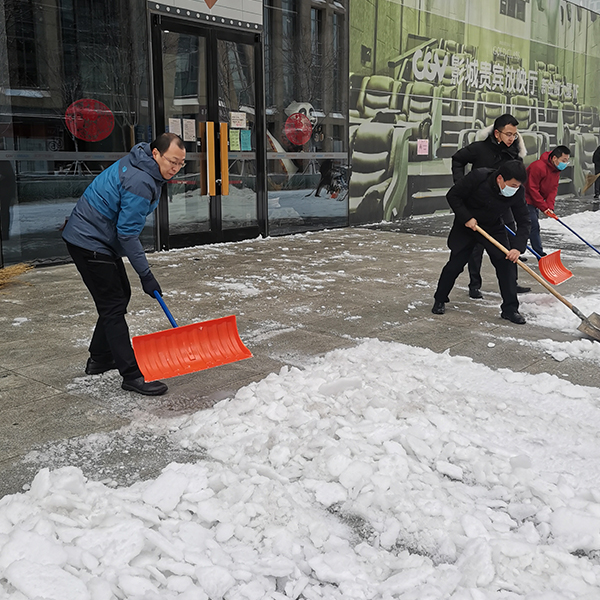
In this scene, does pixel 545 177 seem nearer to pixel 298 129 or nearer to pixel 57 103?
pixel 298 129

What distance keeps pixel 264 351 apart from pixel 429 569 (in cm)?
329

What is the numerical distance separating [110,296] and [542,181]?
6628mm

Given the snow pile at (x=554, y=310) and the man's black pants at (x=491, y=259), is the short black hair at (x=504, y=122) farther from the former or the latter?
the snow pile at (x=554, y=310)

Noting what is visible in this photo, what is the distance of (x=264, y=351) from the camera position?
6.00 metres

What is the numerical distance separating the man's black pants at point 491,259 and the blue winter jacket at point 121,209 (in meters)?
3.40

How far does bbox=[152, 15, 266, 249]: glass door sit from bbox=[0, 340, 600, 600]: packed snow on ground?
7.46 meters

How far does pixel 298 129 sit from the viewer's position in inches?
531

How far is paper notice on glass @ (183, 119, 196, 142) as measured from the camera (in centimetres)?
1142

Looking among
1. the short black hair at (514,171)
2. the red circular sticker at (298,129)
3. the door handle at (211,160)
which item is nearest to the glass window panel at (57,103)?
the door handle at (211,160)

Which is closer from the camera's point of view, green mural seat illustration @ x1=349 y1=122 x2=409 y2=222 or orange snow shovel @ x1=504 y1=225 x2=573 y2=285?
orange snow shovel @ x1=504 y1=225 x2=573 y2=285

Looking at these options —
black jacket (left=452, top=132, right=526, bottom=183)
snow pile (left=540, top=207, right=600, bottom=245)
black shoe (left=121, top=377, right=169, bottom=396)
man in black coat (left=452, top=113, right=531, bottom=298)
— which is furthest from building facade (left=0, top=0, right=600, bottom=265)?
black shoe (left=121, top=377, right=169, bottom=396)

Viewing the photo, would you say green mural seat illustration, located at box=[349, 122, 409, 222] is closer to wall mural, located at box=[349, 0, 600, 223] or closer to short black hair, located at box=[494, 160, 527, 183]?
wall mural, located at box=[349, 0, 600, 223]

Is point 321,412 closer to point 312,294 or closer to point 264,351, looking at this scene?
point 264,351

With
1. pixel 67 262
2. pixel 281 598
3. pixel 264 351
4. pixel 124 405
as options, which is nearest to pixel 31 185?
pixel 67 262
